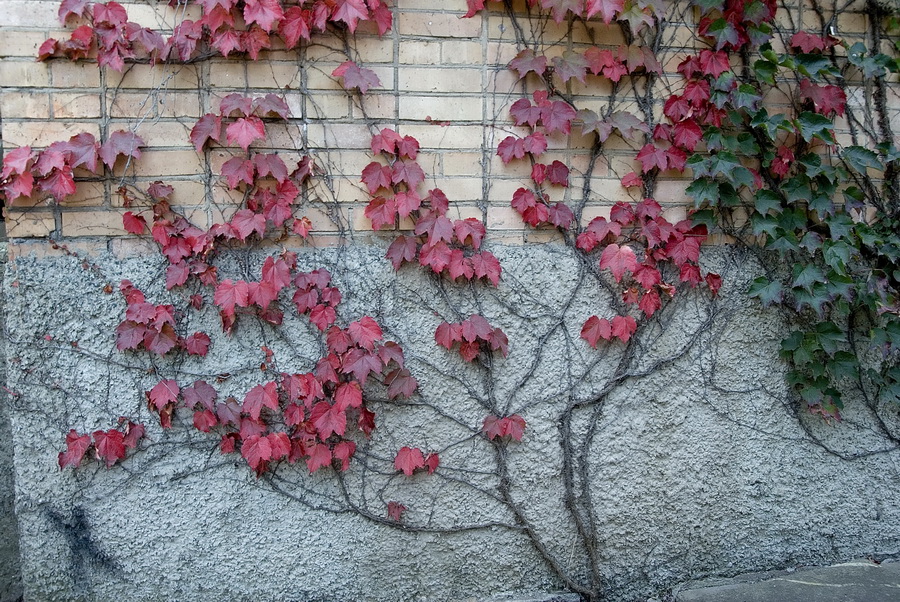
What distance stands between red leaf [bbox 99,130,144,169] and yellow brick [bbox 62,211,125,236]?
0.17 metres

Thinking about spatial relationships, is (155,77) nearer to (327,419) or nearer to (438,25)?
(438,25)

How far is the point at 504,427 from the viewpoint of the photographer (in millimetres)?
2355

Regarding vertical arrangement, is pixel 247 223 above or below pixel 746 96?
below

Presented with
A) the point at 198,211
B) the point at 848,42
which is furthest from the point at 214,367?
the point at 848,42

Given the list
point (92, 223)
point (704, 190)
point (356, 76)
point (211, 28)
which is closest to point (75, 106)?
point (92, 223)

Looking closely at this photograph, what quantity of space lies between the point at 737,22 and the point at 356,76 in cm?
144

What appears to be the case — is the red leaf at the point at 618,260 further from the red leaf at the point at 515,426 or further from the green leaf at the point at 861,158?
the green leaf at the point at 861,158

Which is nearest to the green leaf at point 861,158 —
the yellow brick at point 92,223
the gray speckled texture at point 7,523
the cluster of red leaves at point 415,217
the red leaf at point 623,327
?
the red leaf at point 623,327

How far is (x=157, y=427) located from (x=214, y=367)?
0.28 m

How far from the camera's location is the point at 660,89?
2.44m

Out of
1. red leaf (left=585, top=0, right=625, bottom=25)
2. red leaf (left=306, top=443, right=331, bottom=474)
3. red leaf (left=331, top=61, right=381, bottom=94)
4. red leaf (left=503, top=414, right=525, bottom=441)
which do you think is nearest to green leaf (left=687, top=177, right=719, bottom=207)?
red leaf (left=585, top=0, right=625, bottom=25)

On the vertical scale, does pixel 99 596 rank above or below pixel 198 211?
below

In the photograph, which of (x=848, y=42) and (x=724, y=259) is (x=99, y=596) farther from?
(x=848, y=42)

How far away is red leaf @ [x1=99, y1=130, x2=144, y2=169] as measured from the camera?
6.87 feet
